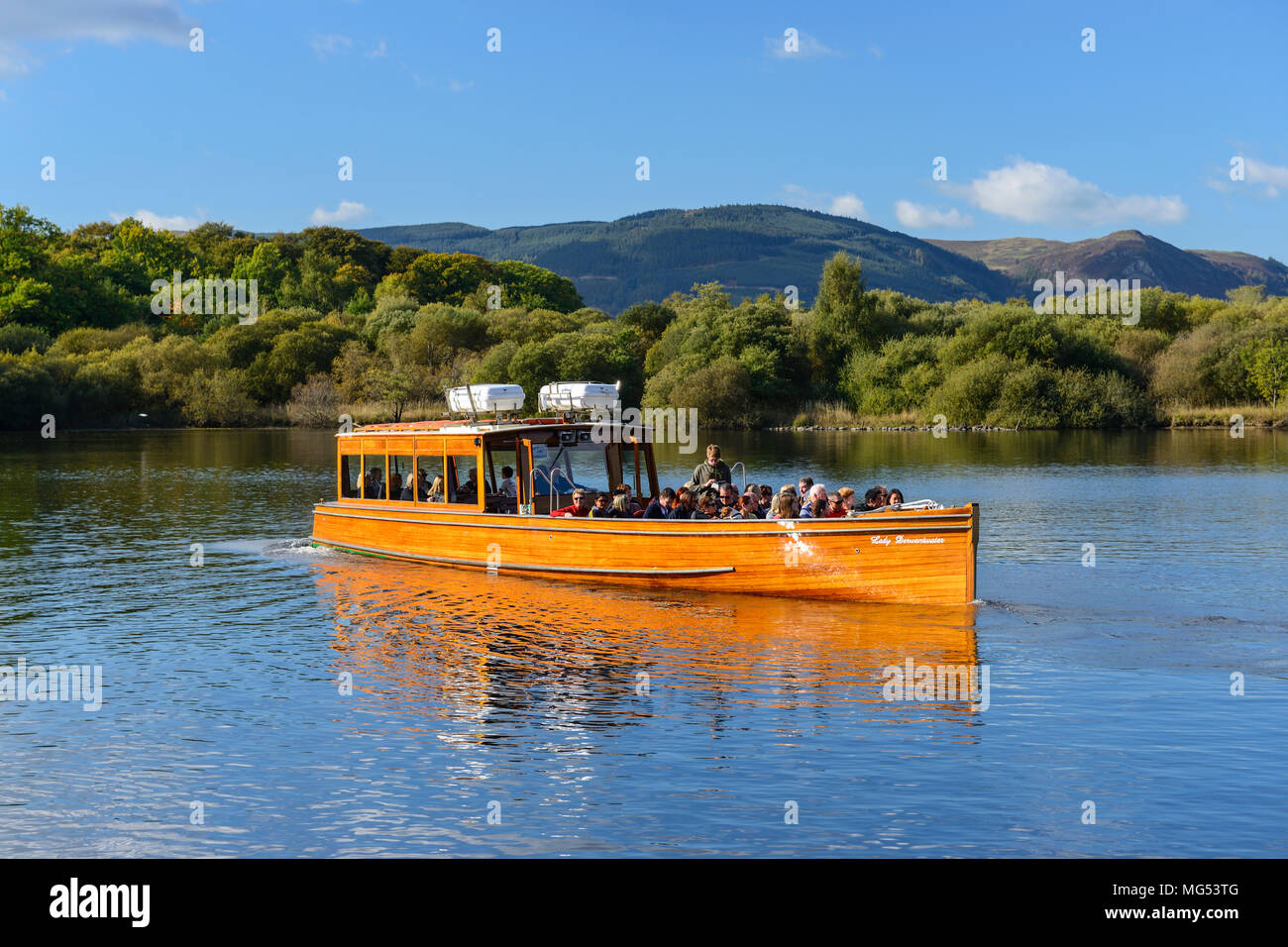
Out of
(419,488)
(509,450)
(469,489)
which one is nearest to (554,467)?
(509,450)

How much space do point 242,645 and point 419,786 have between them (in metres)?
7.91

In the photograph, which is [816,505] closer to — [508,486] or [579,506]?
[579,506]

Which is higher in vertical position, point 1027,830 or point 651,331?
point 651,331

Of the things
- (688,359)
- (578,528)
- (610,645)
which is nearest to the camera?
(610,645)

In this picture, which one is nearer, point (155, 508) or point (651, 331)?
point (155, 508)

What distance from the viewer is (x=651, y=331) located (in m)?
111

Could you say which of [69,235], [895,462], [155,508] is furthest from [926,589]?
[69,235]

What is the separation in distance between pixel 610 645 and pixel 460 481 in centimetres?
883

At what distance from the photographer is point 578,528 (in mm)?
22953

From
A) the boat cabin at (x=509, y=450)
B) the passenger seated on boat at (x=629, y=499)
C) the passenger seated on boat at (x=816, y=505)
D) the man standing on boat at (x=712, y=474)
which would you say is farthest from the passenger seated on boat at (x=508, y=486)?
the passenger seated on boat at (x=816, y=505)

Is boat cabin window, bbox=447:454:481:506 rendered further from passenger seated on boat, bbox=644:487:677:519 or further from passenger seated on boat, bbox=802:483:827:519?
passenger seated on boat, bbox=802:483:827:519
